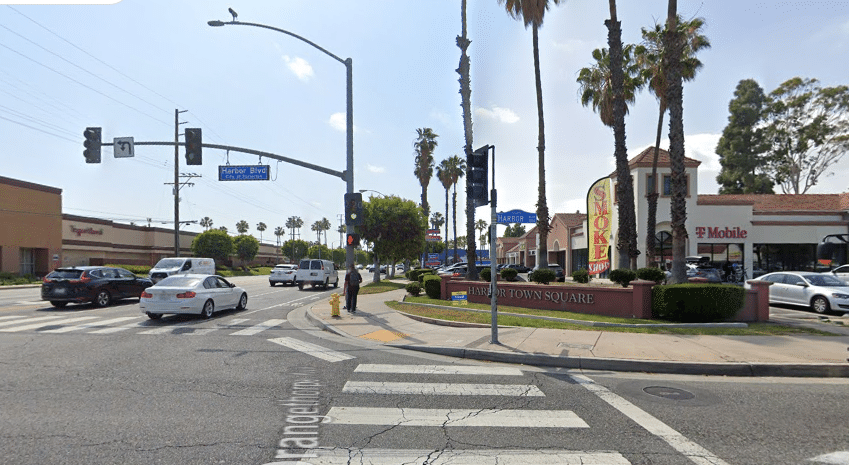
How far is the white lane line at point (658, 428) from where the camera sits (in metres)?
4.32

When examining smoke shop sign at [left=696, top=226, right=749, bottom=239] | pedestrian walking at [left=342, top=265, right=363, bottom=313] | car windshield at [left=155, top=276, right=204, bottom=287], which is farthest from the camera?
smoke shop sign at [left=696, top=226, right=749, bottom=239]

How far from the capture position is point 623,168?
1848 cm

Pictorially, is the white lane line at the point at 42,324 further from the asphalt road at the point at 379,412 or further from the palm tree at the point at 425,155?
the palm tree at the point at 425,155

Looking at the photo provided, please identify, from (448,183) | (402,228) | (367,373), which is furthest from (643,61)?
(448,183)

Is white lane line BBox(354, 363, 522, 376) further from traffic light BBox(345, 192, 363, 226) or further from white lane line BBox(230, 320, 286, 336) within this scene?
traffic light BBox(345, 192, 363, 226)

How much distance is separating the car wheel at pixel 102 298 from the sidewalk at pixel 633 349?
1053 centimetres

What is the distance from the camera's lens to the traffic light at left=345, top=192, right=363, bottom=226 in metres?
16.8

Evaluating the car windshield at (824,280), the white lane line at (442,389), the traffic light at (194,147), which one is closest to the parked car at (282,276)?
the traffic light at (194,147)

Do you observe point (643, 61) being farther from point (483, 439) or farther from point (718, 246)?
point (483, 439)

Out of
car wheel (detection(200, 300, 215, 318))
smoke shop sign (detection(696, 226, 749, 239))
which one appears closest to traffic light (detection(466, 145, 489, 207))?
car wheel (detection(200, 300, 215, 318))

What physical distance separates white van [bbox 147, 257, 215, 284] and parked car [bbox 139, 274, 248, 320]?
38.0ft

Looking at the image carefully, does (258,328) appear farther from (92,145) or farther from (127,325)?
(92,145)

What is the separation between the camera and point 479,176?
10.1 m

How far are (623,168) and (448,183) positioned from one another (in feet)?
130
